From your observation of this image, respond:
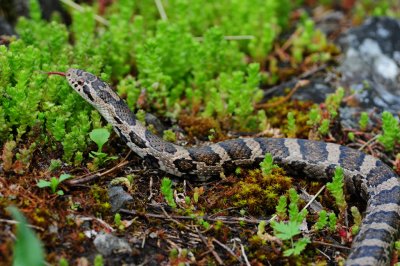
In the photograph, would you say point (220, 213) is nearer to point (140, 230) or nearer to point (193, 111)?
point (140, 230)

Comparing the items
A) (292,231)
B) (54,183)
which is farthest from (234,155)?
(54,183)

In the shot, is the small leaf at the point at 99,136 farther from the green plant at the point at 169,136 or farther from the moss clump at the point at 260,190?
the moss clump at the point at 260,190

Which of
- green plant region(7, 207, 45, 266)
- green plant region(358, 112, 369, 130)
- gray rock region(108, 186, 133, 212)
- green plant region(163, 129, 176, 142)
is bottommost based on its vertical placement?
green plant region(358, 112, 369, 130)

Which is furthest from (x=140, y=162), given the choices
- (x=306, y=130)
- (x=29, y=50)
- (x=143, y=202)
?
(x=306, y=130)

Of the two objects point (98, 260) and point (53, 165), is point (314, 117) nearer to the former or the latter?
point (53, 165)

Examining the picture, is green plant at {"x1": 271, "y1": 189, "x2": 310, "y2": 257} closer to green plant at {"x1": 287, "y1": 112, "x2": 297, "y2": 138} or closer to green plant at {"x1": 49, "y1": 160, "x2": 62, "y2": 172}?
green plant at {"x1": 287, "y1": 112, "x2": 297, "y2": 138}

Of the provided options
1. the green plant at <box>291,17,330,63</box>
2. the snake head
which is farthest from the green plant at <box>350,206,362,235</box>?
the green plant at <box>291,17,330,63</box>
